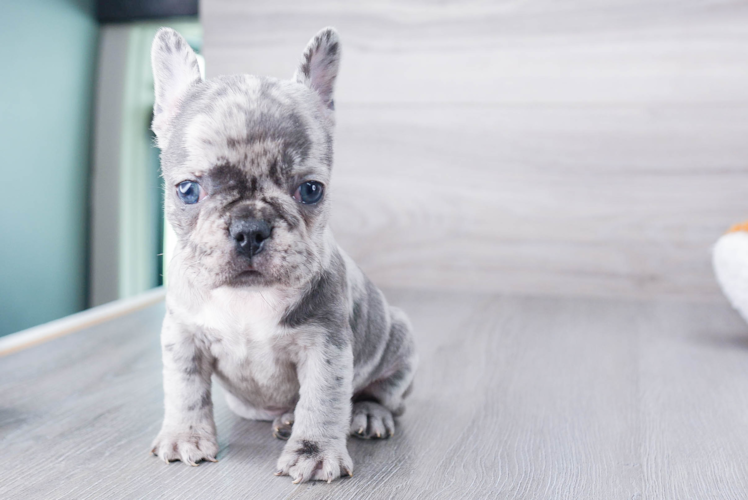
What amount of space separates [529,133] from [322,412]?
2.09 metres

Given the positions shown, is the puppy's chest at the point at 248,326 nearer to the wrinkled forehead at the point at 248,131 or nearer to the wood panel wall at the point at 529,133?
the wrinkled forehead at the point at 248,131

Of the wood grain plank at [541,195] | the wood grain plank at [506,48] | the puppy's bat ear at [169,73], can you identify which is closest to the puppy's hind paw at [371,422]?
the puppy's bat ear at [169,73]

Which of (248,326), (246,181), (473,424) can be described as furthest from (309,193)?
(473,424)

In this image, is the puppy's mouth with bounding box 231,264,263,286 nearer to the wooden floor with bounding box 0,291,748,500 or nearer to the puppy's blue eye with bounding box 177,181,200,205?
the puppy's blue eye with bounding box 177,181,200,205

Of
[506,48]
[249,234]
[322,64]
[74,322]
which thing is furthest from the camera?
[506,48]

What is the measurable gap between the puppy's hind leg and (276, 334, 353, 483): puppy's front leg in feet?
0.70

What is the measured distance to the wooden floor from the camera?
1.14 meters

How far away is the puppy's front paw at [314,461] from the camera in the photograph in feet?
3.73

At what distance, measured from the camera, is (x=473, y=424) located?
1448mm

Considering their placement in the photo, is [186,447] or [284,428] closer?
[186,447]

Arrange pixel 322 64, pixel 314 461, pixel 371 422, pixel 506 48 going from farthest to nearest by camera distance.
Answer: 1. pixel 506 48
2. pixel 371 422
3. pixel 322 64
4. pixel 314 461

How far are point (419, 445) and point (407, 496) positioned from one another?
228mm

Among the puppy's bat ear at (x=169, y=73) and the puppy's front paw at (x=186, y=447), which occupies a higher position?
the puppy's bat ear at (x=169, y=73)

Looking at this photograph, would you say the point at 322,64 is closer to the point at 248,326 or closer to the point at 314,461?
the point at 248,326
